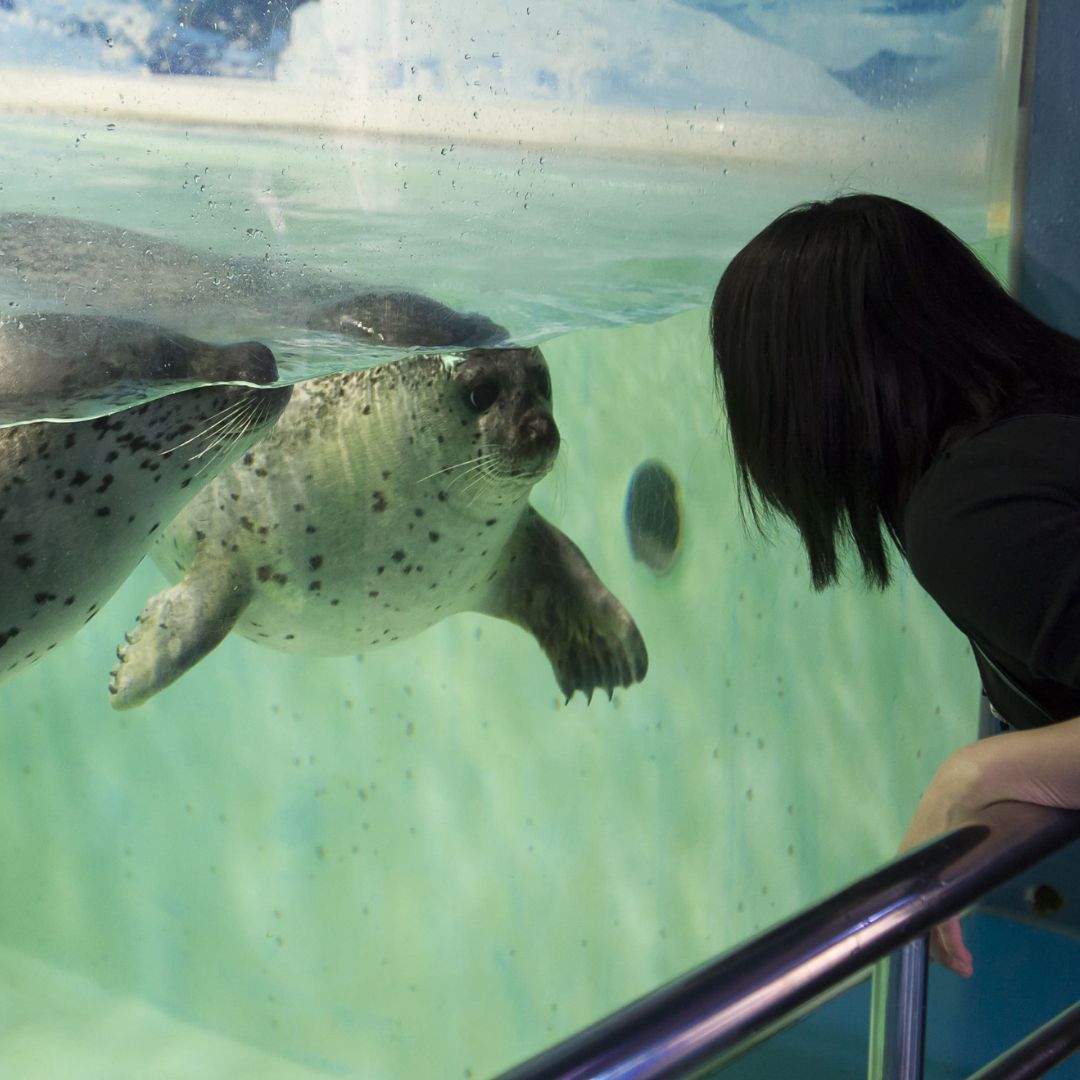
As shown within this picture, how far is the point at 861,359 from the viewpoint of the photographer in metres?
1.21

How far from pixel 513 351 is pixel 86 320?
43.4 inches

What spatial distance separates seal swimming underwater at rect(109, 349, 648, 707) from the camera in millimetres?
2977

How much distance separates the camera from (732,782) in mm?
Result: 4547

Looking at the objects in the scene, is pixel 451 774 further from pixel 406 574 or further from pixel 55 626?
pixel 55 626

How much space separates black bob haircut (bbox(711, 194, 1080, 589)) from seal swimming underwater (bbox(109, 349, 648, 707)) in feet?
5.20

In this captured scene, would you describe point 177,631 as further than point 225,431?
Yes

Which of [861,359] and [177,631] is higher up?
[861,359]

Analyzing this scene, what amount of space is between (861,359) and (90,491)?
5.28 feet

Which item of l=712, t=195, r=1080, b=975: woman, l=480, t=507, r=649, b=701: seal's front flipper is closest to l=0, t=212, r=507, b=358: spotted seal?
l=480, t=507, r=649, b=701: seal's front flipper

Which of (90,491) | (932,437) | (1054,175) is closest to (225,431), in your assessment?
(90,491)

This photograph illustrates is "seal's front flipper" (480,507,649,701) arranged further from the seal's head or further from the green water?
the green water

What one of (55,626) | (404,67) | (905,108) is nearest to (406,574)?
(55,626)

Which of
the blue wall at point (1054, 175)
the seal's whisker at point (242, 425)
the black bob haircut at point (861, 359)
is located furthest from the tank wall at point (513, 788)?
the black bob haircut at point (861, 359)

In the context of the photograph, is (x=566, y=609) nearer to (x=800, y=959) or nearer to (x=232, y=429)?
(x=232, y=429)
